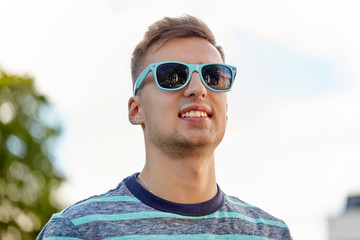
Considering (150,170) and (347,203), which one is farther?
(347,203)

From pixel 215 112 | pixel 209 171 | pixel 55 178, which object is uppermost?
pixel 55 178

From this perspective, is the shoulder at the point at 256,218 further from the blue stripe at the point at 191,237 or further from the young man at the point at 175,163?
the blue stripe at the point at 191,237

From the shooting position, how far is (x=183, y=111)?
10.9 feet

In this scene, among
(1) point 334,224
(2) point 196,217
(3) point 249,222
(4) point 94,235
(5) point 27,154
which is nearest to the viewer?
(4) point 94,235

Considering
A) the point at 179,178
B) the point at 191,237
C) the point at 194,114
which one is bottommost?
the point at 191,237

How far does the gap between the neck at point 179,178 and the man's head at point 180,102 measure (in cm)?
5

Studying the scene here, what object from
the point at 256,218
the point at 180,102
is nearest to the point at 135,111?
the point at 180,102

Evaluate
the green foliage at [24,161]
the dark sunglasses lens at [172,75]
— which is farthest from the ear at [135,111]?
the green foliage at [24,161]

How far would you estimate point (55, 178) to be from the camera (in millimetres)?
23359

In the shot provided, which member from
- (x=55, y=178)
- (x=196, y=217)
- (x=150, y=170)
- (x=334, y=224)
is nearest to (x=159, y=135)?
(x=150, y=170)

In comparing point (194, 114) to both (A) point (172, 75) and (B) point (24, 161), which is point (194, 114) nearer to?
(A) point (172, 75)

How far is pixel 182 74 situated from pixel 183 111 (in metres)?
0.24

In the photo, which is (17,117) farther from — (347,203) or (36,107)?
(347,203)

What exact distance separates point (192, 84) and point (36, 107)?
70.4 ft
